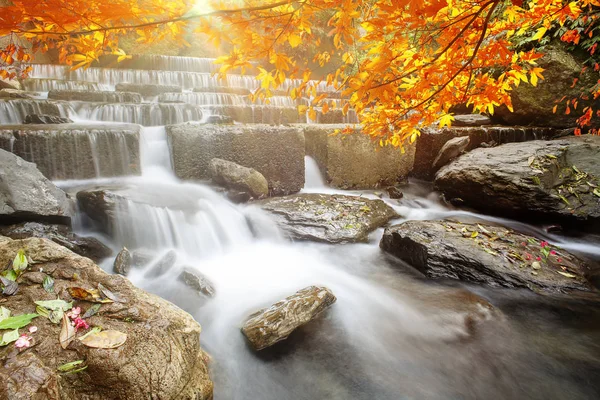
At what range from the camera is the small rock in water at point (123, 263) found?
327 centimetres

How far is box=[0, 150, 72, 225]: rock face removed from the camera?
3.14 metres

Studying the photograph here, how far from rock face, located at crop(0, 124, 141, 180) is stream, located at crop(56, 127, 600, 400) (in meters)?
0.21

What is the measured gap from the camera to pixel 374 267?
13.1ft

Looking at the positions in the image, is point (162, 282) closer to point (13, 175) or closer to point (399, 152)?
point (13, 175)

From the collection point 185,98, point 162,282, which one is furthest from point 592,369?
point 185,98

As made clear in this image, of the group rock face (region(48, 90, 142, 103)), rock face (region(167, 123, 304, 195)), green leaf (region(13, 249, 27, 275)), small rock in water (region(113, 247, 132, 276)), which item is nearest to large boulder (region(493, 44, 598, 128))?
rock face (region(167, 123, 304, 195))

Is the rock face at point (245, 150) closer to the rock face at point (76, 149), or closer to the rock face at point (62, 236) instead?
the rock face at point (76, 149)

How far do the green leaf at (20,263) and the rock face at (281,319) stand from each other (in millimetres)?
1664

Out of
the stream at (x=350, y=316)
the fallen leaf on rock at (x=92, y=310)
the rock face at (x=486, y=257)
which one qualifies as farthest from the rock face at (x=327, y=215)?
the fallen leaf on rock at (x=92, y=310)

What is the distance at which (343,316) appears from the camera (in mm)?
2986

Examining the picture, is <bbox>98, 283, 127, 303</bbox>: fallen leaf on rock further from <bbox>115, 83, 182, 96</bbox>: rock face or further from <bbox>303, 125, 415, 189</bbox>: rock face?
<bbox>115, 83, 182, 96</bbox>: rock face

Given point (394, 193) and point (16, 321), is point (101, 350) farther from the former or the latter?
point (394, 193)

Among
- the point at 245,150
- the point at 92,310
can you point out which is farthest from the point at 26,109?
the point at 92,310

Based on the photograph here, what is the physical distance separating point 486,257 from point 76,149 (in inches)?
241
